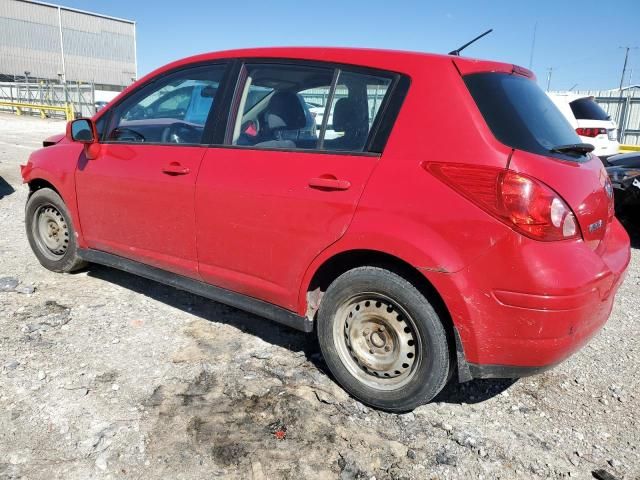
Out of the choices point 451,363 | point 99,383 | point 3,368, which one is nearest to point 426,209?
point 451,363

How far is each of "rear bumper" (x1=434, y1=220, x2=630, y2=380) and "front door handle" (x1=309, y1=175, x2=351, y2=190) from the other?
688 mm

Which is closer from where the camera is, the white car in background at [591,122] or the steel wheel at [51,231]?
the steel wheel at [51,231]

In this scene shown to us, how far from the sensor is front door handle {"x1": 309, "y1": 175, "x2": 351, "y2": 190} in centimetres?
264

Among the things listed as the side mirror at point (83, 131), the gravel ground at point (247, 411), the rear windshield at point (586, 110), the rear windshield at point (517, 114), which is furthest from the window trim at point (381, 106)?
the rear windshield at point (586, 110)

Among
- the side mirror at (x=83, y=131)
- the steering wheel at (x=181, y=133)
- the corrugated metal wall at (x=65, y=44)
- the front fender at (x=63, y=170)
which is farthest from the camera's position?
the corrugated metal wall at (x=65, y=44)

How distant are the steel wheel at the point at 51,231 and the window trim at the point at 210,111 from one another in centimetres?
94

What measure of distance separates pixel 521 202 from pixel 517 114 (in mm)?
535

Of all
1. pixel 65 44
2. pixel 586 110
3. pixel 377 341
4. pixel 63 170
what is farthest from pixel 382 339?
pixel 65 44

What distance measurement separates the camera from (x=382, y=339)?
2758 millimetres

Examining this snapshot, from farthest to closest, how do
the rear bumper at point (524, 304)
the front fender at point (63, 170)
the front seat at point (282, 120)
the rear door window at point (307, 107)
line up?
the front fender at point (63, 170), the front seat at point (282, 120), the rear door window at point (307, 107), the rear bumper at point (524, 304)

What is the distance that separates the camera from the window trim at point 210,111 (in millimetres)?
3264

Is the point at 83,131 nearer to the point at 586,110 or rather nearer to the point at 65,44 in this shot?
the point at 586,110

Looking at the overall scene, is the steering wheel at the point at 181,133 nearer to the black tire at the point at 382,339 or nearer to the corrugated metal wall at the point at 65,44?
the black tire at the point at 382,339

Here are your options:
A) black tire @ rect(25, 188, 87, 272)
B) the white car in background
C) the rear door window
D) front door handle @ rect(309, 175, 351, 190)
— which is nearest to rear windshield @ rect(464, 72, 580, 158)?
the rear door window
